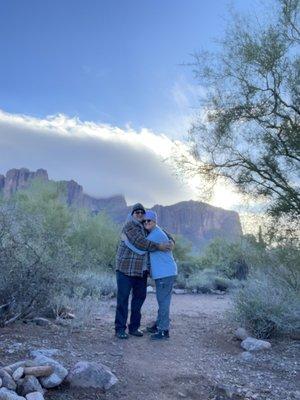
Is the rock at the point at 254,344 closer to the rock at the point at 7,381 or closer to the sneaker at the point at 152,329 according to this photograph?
the sneaker at the point at 152,329

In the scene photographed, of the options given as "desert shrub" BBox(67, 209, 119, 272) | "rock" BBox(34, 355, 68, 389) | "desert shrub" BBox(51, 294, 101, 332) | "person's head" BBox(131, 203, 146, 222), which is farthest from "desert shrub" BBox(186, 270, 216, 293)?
"rock" BBox(34, 355, 68, 389)

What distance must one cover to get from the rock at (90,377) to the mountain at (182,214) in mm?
7706

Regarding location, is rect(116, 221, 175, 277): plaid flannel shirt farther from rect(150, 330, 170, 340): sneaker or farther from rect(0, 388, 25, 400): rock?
rect(0, 388, 25, 400): rock

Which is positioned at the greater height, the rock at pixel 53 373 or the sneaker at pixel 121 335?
the sneaker at pixel 121 335

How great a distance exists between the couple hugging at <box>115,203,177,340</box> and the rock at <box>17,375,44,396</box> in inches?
104

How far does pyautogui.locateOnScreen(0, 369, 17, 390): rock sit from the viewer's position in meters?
5.73

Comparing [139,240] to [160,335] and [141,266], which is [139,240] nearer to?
[141,266]

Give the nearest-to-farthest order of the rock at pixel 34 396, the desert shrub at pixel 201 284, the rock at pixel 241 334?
the rock at pixel 34 396
the rock at pixel 241 334
the desert shrub at pixel 201 284

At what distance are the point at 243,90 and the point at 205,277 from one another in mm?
9717

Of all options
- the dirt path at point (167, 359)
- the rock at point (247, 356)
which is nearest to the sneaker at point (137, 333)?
the dirt path at point (167, 359)

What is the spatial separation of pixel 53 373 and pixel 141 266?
2.75 metres

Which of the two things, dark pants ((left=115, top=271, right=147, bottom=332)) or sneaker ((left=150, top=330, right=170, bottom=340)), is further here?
sneaker ((left=150, top=330, right=170, bottom=340))

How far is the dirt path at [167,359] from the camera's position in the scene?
6584 mm

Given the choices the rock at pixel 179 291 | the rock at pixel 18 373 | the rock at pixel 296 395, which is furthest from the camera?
the rock at pixel 179 291
